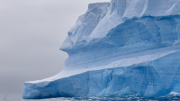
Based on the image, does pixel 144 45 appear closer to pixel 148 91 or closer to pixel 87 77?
pixel 148 91

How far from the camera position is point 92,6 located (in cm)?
1439

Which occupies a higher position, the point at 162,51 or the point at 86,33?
the point at 86,33

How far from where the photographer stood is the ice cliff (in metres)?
10.6

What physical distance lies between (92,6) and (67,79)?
4.72 metres

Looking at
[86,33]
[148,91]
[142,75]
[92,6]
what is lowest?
[148,91]

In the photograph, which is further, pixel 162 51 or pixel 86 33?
pixel 86 33

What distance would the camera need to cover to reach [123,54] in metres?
12.2

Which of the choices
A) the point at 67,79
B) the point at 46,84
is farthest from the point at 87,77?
the point at 46,84

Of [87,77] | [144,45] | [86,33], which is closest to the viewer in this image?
[144,45]

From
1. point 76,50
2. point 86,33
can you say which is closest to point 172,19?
point 86,33

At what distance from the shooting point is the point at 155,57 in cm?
1054

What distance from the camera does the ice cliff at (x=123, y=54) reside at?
10586 mm

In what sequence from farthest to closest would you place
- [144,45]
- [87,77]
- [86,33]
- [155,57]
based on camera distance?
[86,33] → [87,77] → [144,45] → [155,57]

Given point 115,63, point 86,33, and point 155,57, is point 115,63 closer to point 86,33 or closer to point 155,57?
point 155,57
